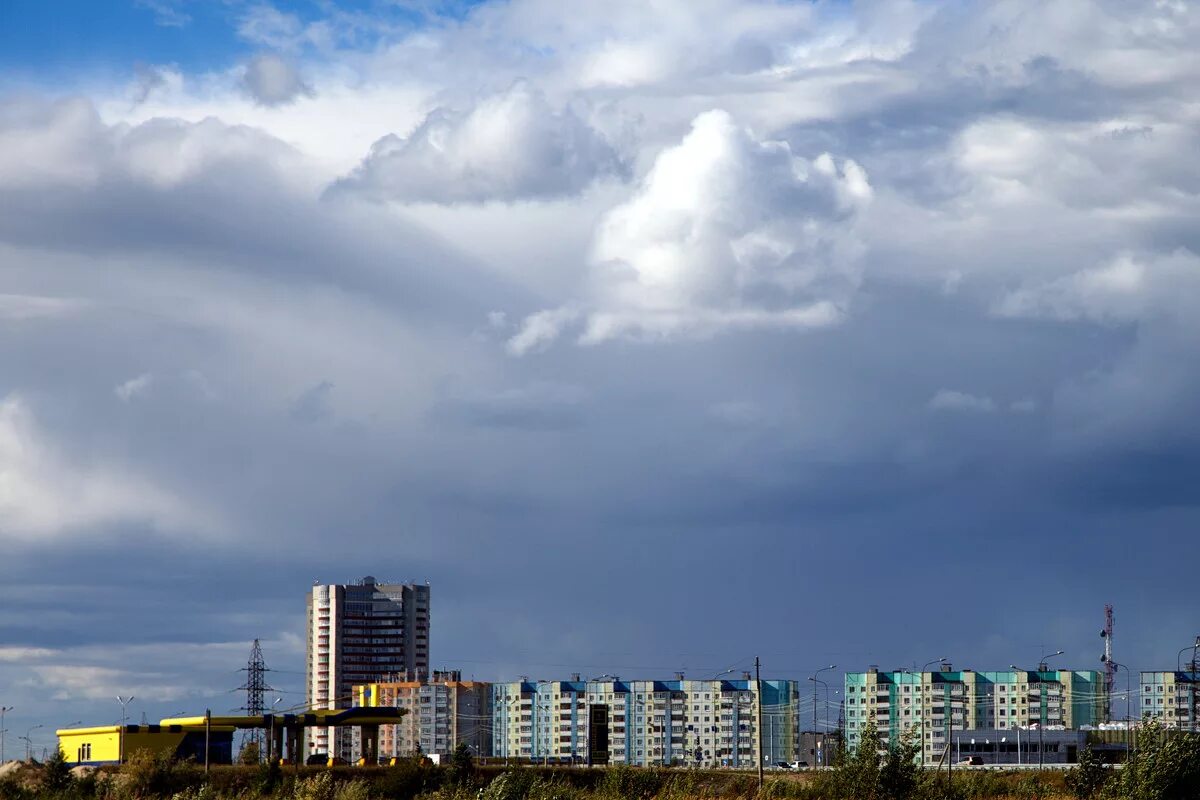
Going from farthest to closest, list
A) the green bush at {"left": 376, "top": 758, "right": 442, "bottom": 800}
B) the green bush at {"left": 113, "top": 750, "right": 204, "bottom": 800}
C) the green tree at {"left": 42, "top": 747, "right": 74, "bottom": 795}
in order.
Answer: the green bush at {"left": 376, "top": 758, "right": 442, "bottom": 800}, the green bush at {"left": 113, "top": 750, "right": 204, "bottom": 800}, the green tree at {"left": 42, "top": 747, "right": 74, "bottom": 795}

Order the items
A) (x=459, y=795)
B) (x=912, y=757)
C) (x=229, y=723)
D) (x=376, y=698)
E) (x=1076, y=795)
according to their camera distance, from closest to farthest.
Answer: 1. (x=459, y=795)
2. (x=912, y=757)
3. (x=1076, y=795)
4. (x=229, y=723)
5. (x=376, y=698)

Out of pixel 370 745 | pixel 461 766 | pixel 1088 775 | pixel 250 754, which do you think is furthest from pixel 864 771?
pixel 250 754

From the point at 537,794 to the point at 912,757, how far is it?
18187mm

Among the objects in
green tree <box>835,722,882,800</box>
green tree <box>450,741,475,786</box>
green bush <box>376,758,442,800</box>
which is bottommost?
green bush <box>376,758,442,800</box>

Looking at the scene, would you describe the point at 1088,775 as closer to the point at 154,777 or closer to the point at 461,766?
the point at 461,766

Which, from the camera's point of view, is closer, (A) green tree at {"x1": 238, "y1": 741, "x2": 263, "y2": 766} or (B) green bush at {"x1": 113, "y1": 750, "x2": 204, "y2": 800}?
(B) green bush at {"x1": 113, "y1": 750, "x2": 204, "y2": 800}

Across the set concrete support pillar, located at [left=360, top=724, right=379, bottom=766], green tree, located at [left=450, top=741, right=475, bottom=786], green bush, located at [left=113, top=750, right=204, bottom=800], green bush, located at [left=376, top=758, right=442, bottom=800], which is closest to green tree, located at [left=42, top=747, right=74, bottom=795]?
green bush, located at [left=113, top=750, right=204, bottom=800]

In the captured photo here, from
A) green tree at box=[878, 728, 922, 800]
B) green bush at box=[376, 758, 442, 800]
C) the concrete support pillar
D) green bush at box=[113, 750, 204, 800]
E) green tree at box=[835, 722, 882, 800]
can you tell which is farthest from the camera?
the concrete support pillar

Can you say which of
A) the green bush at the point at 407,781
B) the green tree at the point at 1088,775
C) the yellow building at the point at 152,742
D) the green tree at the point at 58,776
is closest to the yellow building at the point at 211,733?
the yellow building at the point at 152,742

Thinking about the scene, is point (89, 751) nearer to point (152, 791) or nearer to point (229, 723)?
point (229, 723)

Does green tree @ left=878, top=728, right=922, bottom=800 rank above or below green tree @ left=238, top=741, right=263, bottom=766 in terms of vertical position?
above

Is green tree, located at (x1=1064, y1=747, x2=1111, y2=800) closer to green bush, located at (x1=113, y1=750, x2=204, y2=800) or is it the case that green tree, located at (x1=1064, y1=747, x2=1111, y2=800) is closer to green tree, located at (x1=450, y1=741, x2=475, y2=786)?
green tree, located at (x1=450, y1=741, x2=475, y2=786)

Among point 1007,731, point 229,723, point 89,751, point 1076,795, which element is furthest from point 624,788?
point 1007,731

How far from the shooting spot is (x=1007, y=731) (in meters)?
181
